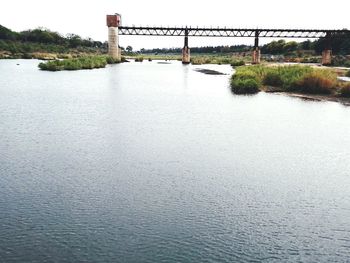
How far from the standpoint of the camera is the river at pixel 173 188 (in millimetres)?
7741

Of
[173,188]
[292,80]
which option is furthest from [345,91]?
[173,188]

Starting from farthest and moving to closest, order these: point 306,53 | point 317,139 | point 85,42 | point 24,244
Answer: point 85,42, point 306,53, point 317,139, point 24,244

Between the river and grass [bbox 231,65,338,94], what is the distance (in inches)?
503

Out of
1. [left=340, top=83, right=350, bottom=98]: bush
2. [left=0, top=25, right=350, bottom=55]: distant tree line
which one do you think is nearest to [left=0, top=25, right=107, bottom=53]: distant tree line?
[left=0, top=25, right=350, bottom=55]: distant tree line

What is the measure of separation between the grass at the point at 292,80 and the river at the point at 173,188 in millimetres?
12788

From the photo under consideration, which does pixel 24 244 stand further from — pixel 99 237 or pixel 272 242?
pixel 272 242

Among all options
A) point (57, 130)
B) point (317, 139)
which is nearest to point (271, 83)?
point (317, 139)

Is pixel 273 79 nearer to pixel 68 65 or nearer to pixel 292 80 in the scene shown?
pixel 292 80

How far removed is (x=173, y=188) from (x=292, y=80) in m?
27.4

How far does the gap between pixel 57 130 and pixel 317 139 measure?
1143 centimetres

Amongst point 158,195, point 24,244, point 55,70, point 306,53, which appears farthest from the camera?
point 306,53

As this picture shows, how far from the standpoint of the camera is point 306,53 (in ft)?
411

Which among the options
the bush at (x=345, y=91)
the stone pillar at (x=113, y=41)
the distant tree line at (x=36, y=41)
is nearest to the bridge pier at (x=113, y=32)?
the stone pillar at (x=113, y=41)

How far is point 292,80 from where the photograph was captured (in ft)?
117
